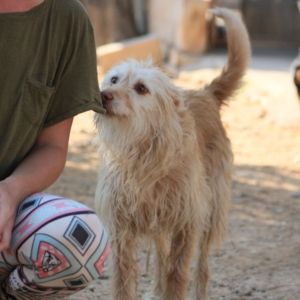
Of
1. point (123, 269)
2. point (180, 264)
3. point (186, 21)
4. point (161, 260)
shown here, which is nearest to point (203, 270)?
point (161, 260)

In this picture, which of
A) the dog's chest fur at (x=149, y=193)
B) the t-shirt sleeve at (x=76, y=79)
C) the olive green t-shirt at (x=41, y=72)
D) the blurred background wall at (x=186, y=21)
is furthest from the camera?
the blurred background wall at (x=186, y=21)

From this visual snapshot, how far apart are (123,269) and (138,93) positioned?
77 centimetres

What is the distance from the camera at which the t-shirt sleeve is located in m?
2.54

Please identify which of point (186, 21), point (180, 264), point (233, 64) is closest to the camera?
point (180, 264)

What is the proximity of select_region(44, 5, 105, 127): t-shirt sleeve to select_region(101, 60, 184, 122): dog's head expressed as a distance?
56cm

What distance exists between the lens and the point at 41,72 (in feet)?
8.19

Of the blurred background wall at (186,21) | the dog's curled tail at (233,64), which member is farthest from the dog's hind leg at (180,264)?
the blurred background wall at (186,21)

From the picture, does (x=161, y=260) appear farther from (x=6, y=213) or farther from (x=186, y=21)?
(x=186, y=21)

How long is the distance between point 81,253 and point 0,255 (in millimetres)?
276

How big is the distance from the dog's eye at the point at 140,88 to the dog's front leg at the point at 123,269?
2.05ft

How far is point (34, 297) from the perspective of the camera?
7.80ft

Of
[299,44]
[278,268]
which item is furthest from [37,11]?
[299,44]

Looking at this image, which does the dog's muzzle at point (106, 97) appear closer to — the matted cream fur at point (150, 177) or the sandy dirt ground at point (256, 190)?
the matted cream fur at point (150, 177)

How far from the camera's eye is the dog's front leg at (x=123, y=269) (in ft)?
11.2
